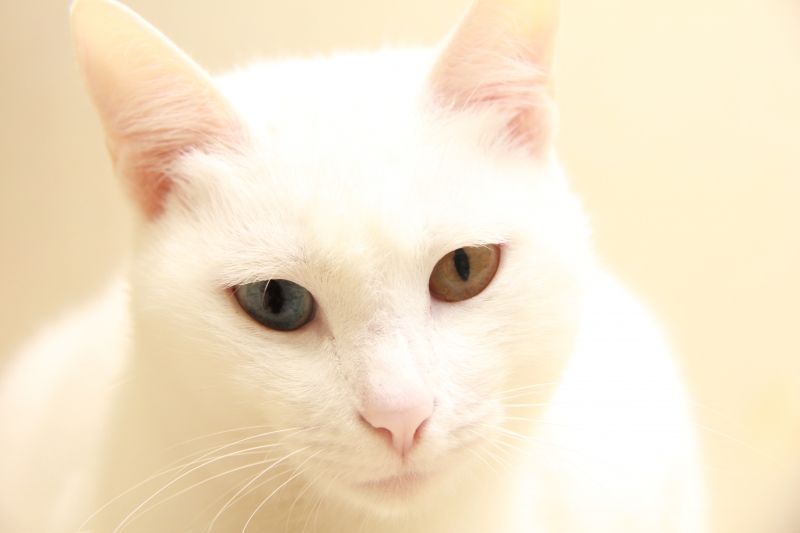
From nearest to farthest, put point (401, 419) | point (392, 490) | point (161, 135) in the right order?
point (401, 419), point (392, 490), point (161, 135)

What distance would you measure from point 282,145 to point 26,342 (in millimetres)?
874

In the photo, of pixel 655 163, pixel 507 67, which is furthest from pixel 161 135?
pixel 655 163

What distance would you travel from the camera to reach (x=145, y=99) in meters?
0.87

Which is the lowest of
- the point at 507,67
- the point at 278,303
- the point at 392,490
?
the point at 392,490

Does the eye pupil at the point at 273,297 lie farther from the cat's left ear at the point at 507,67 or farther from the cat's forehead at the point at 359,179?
the cat's left ear at the point at 507,67

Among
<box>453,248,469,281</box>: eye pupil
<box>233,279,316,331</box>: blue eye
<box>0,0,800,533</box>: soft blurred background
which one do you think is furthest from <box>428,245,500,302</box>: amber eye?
<box>0,0,800,533</box>: soft blurred background

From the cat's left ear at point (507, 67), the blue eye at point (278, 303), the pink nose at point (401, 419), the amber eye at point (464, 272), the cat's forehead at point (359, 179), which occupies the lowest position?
the pink nose at point (401, 419)

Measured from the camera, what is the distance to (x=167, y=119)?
90cm

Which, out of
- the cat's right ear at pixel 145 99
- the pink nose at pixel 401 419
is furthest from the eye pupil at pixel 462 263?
the cat's right ear at pixel 145 99

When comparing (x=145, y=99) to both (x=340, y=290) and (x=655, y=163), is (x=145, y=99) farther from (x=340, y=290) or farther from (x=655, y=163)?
(x=655, y=163)

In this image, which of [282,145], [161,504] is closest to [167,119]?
[282,145]

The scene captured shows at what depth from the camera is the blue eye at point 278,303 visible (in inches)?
31.5

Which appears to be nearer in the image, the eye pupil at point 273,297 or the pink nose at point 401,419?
the pink nose at point 401,419

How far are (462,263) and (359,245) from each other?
0.17 meters
